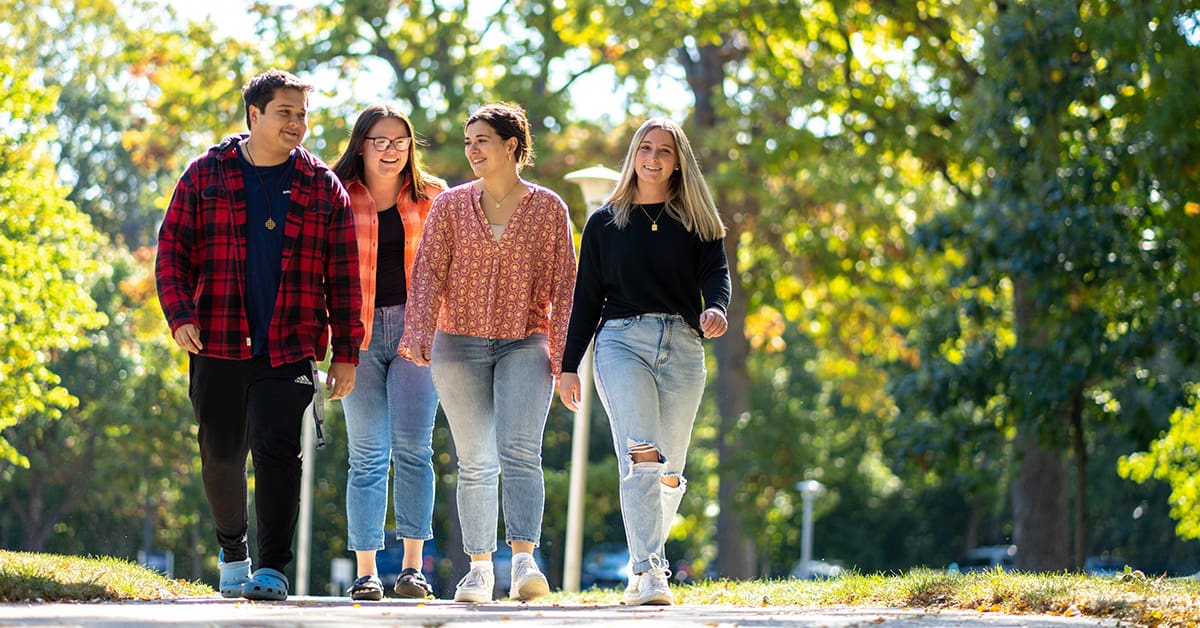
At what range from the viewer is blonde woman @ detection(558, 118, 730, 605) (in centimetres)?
686

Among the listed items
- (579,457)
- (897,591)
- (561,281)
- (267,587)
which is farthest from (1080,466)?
(267,587)

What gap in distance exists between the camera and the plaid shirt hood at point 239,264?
6.51 m

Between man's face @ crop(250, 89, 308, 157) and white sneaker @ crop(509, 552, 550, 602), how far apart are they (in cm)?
211

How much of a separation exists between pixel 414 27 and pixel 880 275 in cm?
828

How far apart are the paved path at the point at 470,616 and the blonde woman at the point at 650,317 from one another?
0.51 meters

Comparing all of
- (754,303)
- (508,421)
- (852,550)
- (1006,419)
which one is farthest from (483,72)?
(852,550)

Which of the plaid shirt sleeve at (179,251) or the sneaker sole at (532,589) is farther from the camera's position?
the sneaker sole at (532,589)

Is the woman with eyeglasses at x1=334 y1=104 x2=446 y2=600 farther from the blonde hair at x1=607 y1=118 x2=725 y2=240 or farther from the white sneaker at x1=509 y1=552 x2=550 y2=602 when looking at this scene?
the blonde hair at x1=607 y1=118 x2=725 y2=240

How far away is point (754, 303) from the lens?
82.5ft

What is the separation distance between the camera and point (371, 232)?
7508 millimetres

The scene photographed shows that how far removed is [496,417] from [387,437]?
0.53m

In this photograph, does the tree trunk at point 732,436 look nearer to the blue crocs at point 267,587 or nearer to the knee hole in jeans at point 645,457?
the knee hole in jeans at point 645,457

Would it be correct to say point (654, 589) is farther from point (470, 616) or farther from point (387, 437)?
point (387, 437)

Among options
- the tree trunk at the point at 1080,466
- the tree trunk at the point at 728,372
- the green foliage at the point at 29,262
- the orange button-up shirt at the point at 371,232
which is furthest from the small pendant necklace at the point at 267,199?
the tree trunk at the point at 728,372
